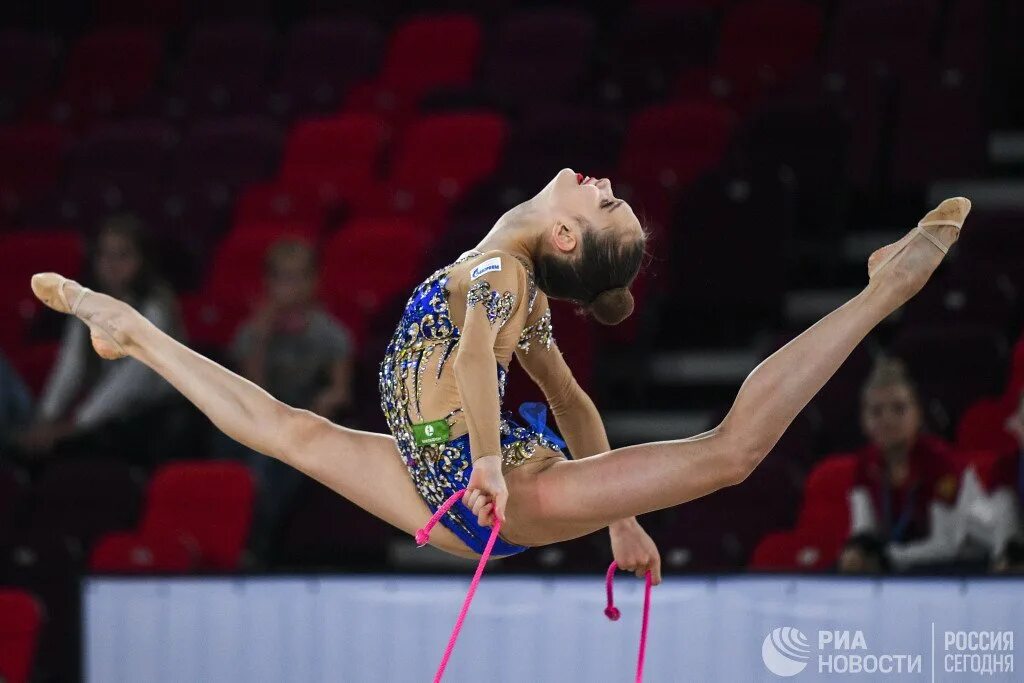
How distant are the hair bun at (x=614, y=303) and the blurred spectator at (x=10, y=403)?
3922 mm

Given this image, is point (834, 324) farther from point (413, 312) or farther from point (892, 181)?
point (892, 181)

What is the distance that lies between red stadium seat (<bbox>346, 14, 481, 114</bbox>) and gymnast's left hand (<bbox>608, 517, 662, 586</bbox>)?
5429 mm

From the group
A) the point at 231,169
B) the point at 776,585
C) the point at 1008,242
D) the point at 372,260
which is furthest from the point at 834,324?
the point at 231,169

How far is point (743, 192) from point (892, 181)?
0.84 meters

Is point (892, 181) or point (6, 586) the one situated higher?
point (892, 181)

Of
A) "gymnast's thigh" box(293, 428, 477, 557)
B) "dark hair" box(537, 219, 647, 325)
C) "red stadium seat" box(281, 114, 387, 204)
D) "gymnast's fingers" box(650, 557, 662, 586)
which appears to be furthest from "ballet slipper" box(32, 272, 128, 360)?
"red stadium seat" box(281, 114, 387, 204)

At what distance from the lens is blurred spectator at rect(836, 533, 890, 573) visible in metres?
5.03

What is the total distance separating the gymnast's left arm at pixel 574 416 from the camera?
12.9ft

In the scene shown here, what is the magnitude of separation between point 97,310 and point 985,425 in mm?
3346

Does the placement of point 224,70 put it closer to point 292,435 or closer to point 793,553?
point 793,553

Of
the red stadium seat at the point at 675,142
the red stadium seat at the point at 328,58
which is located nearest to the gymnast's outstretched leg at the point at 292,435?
the red stadium seat at the point at 675,142

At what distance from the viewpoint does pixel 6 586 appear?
588 cm

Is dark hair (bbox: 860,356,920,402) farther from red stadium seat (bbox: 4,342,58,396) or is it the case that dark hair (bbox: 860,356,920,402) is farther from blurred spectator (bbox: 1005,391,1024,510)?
red stadium seat (bbox: 4,342,58,396)

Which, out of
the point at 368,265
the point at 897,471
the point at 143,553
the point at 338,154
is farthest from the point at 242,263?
the point at 897,471
